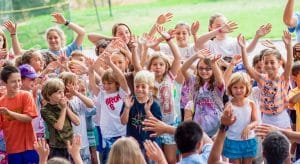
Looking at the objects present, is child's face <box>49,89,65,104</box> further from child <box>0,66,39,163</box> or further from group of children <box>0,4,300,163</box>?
child <box>0,66,39,163</box>

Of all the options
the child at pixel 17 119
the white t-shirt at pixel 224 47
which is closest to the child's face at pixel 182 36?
the white t-shirt at pixel 224 47

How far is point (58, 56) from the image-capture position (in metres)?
7.52

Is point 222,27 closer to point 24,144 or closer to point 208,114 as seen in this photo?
point 208,114

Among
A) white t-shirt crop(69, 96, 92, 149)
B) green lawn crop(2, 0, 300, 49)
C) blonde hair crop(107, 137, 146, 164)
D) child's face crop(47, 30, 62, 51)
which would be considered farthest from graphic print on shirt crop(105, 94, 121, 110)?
green lawn crop(2, 0, 300, 49)

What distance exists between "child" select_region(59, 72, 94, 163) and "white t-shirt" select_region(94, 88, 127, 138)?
7.0 inches

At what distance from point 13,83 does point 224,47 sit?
2925mm

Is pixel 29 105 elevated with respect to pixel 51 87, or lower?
lower

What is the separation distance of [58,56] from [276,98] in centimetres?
276

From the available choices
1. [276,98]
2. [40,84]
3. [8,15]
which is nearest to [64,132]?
[40,84]

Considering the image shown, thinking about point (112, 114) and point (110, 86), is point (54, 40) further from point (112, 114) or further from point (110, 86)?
point (112, 114)

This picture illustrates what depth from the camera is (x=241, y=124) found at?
6180 mm

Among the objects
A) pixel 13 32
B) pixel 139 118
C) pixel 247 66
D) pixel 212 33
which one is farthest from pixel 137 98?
pixel 13 32

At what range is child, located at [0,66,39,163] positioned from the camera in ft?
19.4

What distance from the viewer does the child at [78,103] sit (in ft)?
20.5
